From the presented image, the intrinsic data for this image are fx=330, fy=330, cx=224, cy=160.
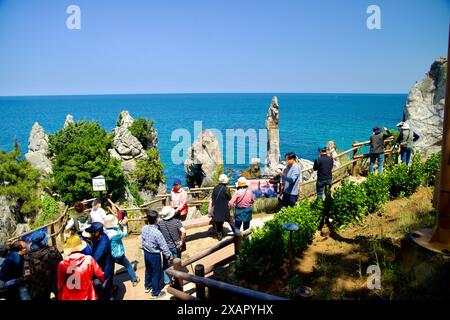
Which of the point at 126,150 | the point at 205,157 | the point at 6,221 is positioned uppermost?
the point at 126,150

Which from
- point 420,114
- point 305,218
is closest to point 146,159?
point 420,114

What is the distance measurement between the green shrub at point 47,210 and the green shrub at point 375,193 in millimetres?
26793

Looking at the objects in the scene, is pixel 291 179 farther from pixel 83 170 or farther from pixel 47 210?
pixel 47 210

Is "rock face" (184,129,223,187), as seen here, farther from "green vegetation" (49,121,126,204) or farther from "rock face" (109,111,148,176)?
"green vegetation" (49,121,126,204)

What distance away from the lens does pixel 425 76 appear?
675 inches

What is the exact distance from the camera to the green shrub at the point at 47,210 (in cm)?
2797

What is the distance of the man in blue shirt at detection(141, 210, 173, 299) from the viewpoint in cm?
579

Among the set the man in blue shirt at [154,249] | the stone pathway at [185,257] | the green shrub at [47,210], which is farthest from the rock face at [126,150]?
the man in blue shirt at [154,249]

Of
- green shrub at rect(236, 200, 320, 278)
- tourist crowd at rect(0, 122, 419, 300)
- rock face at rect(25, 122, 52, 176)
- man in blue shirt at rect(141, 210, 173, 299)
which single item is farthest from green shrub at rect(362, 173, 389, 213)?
rock face at rect(25, 122, 52, 176)

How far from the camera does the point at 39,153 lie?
3641 cm

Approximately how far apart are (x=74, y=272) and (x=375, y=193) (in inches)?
268

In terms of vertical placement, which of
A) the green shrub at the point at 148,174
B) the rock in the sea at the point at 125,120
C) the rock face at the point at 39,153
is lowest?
the green shrub at the point at 148,174

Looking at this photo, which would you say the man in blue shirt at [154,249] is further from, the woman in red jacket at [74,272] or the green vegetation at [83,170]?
the green vegetation at [83,170]

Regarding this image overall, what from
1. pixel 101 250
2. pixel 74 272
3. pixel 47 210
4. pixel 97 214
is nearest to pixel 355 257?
pixel 101 250
